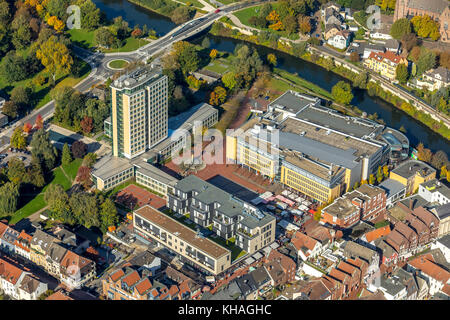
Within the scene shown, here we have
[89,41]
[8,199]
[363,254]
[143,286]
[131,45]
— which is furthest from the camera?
[89,41]

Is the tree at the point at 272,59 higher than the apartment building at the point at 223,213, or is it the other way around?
the tree at the point at 272,59

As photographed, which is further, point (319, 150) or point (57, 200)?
point (319, 150)

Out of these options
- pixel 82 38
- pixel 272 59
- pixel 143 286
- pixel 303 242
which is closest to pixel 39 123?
pixel 82 38

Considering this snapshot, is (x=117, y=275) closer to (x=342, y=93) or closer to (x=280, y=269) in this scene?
(x=280, y=269)

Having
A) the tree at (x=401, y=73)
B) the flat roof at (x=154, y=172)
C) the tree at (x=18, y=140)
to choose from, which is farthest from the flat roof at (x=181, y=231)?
the tree at (x=401, y=73)

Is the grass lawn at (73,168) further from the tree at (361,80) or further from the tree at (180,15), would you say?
the tree at (180,15)

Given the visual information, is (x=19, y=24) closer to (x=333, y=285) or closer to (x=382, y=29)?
(x=382, y=29)
